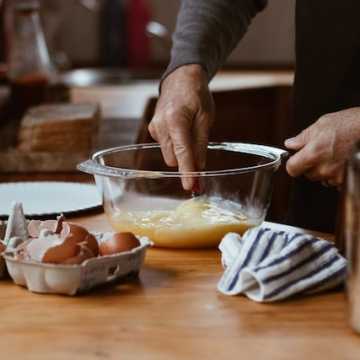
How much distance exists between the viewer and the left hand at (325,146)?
1.39 metres

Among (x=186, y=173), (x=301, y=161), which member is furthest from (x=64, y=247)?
(x=301, y=161)

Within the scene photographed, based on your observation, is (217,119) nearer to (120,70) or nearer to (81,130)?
(120,70)

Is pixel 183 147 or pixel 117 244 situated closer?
pixel 117 244

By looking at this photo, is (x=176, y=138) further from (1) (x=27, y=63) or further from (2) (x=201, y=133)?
(1) (x=27, y=63)

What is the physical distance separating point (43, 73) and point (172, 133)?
1.46 metres

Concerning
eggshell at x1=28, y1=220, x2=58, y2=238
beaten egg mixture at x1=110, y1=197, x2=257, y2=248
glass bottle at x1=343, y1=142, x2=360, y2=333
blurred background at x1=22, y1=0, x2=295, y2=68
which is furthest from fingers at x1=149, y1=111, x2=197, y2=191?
blurred background at x1=22, y1=0, x2=295, y2=68

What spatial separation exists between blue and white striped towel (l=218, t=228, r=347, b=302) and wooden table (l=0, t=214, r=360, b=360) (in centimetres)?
1

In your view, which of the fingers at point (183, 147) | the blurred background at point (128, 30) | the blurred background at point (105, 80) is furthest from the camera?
the blurred background at point (128, 30)

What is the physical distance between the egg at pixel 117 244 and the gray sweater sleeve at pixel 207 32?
62 centimetres

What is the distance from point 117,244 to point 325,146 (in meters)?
0.37

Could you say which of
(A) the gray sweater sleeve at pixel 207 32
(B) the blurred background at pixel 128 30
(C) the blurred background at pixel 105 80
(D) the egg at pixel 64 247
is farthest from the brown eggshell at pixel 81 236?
(B) the blurred background at pixel 128 30

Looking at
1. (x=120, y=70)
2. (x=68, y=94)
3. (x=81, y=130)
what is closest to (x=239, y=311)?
(x=81, y=130)

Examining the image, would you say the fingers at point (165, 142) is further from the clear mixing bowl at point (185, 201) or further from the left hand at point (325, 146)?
the left hand at point (325, 146)

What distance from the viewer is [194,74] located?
1.74m
